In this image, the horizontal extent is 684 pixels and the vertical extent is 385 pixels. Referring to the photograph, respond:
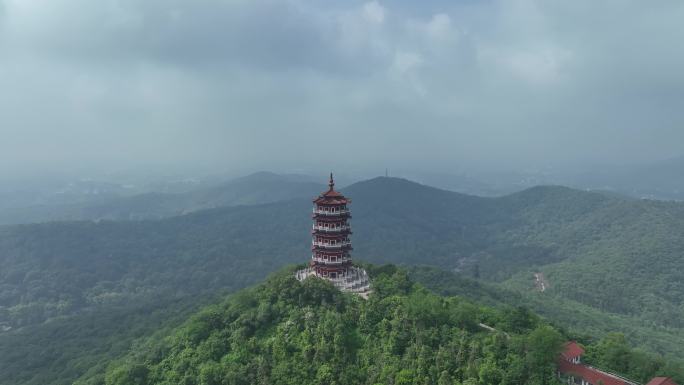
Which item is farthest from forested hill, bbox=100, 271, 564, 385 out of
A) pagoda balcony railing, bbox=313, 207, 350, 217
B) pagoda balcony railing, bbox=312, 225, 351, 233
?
pagoda balcony railing, bbox=313, 207, 350, 217

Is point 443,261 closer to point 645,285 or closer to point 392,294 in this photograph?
point 645,285

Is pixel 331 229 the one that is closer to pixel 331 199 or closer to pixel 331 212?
pixel 331 212

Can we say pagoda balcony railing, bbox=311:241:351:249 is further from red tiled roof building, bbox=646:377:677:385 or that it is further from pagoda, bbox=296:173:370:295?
red tiled roof building, bbox=646:377:677:385

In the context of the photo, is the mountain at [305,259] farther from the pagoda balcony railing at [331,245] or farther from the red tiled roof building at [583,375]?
the red tiled roof building at [583,375]

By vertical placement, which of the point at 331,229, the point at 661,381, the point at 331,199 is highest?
the point at 331,199

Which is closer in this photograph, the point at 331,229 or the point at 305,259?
the point at 331,229

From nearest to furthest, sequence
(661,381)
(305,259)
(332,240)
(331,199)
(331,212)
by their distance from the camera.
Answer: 1. (661,381)
2. (331,212)
3. (332,240)
4. (331,199)
5. (305,259)

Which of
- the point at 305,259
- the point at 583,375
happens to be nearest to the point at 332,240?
the point at 583,375
